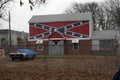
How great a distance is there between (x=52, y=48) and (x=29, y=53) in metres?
13.0

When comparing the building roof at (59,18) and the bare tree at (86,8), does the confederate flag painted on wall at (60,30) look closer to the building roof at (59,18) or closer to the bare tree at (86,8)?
the building roof at (59,18)

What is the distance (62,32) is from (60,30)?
1.64ft

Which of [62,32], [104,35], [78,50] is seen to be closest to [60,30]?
[62,32]

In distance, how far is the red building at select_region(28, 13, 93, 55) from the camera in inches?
1841

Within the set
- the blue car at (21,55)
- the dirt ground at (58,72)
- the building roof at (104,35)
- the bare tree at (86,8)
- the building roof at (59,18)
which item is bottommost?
the dirt ground at (58,72)

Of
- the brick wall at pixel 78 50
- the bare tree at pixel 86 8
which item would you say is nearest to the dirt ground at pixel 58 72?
the brick wall at pixel 78 50

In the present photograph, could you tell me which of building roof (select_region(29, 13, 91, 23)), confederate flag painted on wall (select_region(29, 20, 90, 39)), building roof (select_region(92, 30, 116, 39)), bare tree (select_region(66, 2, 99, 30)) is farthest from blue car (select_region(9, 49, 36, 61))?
bare tree (select_region(66, 2, 99, 30))

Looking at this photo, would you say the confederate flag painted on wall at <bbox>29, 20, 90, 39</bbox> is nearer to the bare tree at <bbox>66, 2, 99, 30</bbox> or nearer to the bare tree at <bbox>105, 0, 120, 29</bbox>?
the bare tree at <bbox>105, 0, 120, 29</bbox>

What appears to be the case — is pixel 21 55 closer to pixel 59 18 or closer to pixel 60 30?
pixel 60 30

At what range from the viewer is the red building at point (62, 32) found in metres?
46.8

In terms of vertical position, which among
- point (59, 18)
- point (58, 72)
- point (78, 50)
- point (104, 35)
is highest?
point (59, 18)

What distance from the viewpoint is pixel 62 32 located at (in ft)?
158

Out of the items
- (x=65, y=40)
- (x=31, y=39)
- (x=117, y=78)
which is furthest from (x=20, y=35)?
(x=117, y=78)

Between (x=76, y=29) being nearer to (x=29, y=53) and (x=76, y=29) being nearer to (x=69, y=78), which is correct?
(x=29, y=53)
